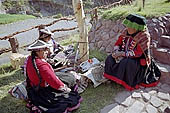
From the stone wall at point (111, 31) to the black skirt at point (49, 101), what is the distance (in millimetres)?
2359

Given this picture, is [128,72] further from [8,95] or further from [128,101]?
[8,95]

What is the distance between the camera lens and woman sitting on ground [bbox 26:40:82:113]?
88.0 inches

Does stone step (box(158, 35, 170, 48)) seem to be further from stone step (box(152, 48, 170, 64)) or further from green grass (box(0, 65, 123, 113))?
green grass (box(0, 65, 123, 113))

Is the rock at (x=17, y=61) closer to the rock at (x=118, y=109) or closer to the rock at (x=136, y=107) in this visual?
the rock at (x=118, y=109)

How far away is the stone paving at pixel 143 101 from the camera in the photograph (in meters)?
2.64

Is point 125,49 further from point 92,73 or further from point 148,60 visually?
point 92,73

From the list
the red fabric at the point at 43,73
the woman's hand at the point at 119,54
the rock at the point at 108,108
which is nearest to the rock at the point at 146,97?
the rock at the point at 108,108

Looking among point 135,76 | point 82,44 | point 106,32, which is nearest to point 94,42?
point 106,32

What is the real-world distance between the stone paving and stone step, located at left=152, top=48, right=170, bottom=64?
0.63 m

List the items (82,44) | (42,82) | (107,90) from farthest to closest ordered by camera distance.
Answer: (82,44) → (107,90) → (42,82)

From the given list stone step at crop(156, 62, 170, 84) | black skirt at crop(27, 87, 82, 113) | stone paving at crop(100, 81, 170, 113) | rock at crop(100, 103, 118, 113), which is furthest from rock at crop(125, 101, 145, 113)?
black skirt at crop(27, 87, 82, 113)

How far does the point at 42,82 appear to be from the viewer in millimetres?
2430

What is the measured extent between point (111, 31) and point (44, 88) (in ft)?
9.98

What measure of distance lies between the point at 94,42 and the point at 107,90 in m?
2.36
